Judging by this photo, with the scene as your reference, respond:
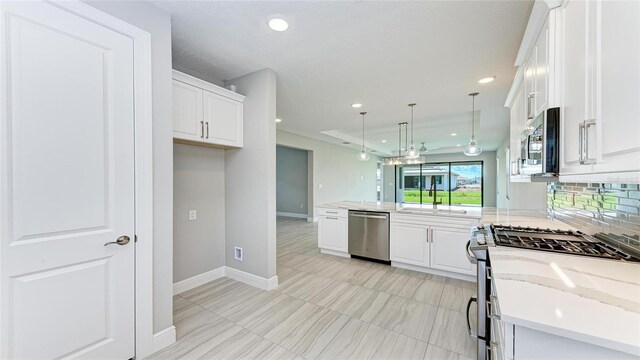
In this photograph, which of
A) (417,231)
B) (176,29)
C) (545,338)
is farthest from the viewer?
(417,231)

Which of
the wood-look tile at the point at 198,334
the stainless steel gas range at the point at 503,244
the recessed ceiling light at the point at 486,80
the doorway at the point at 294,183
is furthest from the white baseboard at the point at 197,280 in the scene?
the doorway at the point at 294,183

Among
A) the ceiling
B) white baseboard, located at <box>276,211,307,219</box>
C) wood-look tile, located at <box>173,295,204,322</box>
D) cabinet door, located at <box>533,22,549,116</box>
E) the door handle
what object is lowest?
wood-look tile, located at <box>173,295,204,322</box>

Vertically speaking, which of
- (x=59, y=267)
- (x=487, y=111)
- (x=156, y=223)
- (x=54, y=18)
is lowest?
(x=59, y=267)

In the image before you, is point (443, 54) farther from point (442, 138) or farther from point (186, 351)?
point (442, 138)

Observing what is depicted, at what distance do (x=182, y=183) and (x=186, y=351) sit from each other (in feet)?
5.46

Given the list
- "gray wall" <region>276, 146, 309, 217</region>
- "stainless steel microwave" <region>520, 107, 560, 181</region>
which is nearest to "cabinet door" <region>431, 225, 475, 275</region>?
"stainless steel microwave" <region>520, 107, 560, 181</region>

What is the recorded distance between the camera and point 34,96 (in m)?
1.31

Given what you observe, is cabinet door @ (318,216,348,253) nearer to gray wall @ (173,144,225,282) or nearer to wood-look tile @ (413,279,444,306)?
wood-look tile @ (413,279,444,306)

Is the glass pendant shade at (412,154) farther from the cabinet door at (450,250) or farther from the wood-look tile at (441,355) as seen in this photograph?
the wood-look tile at (441,355)

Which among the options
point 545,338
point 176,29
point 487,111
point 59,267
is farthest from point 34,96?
point 487,111

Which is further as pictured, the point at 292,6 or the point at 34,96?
the point at 292,6

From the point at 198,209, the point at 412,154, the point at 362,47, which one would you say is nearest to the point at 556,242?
the point at 362,47

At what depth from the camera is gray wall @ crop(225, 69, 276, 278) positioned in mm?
2787

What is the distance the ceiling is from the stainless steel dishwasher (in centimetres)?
185
